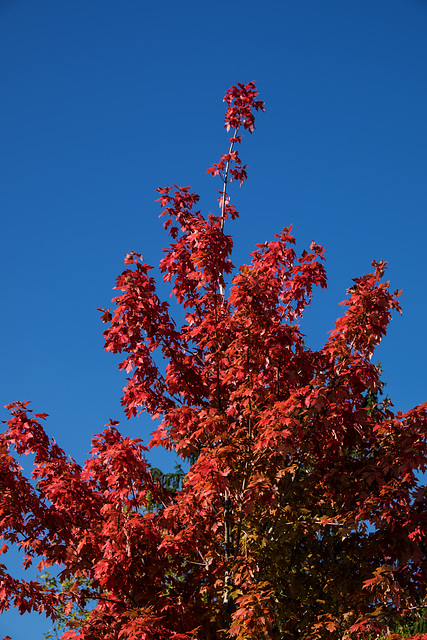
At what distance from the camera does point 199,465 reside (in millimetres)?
7223

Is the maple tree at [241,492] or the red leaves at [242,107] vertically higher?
the red leaves at [242,107]

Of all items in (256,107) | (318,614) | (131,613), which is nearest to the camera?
(131,613)

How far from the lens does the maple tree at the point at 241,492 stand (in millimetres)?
6840

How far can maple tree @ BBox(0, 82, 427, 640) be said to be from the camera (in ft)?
22.4

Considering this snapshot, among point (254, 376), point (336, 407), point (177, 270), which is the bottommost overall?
point (336, 407)

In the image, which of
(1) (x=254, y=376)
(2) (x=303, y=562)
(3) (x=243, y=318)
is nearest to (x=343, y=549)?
(2) (x=303, y=562)

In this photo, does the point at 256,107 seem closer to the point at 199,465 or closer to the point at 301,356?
the point at 301,356

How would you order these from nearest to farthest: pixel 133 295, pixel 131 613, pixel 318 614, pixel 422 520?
pixel 131 613, pixel 422 520, pixel 318 614, pixel 133 295

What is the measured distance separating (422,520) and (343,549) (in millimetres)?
1268

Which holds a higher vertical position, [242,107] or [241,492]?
[242,107]

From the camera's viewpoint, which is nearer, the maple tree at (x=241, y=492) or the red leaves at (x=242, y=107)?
the maple tree at (x=241, y=492)

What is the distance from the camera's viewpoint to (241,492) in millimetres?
7395

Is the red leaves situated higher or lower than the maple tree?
higher

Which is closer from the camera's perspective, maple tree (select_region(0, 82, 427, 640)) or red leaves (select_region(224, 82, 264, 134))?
maple tree (select_region(0, 82, 427, 640))
